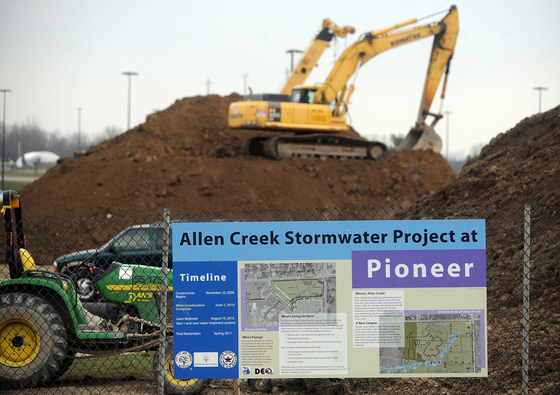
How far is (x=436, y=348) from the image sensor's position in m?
5.65

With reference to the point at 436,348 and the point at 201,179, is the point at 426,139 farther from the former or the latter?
the point at 436,348

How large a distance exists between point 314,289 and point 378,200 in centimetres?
2309

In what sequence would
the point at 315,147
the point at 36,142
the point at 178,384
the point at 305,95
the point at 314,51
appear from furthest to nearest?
the point at 36,142, the point at 314,51, the point at 315,147, the point at 305,95, the point at 178,384

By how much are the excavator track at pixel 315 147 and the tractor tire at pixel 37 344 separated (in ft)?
72.1

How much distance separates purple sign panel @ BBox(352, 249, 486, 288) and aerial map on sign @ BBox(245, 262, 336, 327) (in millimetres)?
249

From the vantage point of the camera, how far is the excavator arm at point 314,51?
32.2 metres

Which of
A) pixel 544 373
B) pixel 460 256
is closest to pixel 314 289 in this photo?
pixel 460 256

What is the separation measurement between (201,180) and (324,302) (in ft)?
67.9

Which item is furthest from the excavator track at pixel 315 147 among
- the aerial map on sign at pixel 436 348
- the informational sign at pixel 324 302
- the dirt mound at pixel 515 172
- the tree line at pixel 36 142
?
the tree line at pixel 36 142

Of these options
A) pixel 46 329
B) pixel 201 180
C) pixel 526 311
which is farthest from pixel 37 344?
pixel 201 180

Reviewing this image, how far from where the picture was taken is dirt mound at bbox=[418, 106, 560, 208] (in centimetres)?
1125

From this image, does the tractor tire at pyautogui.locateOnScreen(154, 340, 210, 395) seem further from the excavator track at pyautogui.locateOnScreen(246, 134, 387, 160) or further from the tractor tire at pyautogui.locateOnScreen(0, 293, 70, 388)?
the excavator track at pyautogui.locateOnScreen(246, 134, 387, 160)

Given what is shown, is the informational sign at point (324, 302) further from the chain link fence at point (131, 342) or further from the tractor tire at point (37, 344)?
the tractor tire at point (37, 344)

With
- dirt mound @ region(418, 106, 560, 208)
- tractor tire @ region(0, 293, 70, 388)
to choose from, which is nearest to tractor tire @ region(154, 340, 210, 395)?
tractor tire @ region(0, 293, 70, 388)
